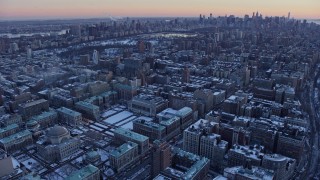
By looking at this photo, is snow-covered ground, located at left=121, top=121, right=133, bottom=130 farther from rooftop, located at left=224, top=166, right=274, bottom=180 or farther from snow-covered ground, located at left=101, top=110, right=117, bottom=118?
rooftop, located at left=224, top=166, right=274, bottom=180

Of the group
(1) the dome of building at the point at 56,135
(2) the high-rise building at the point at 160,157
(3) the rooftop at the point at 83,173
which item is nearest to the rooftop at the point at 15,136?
(1) the dome of building at the point at 56,135

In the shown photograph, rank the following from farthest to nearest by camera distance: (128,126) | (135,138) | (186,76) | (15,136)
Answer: (186,76), (128,126), (15,136), (135,138)

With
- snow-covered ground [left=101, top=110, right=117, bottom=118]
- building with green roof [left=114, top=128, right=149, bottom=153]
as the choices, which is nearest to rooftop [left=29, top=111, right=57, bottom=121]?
snow-covered ground [left=101, top=110, right=117, bottom=118]

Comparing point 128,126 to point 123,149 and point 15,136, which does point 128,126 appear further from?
point 15,136

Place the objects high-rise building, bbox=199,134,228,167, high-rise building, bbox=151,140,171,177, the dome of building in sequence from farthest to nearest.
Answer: the dome of building → high-rise building, bbox=199,134,228,167 → high-rise building, bbox=151,140,171,177

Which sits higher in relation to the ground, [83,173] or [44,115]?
[44,115]

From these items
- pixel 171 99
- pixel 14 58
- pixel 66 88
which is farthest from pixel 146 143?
pixel 14 58

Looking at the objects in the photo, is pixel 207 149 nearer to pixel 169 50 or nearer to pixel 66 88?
pixel 66 88

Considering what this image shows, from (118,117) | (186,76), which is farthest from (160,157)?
(186,76)

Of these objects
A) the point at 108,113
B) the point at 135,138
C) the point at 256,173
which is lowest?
the point at 108,113
